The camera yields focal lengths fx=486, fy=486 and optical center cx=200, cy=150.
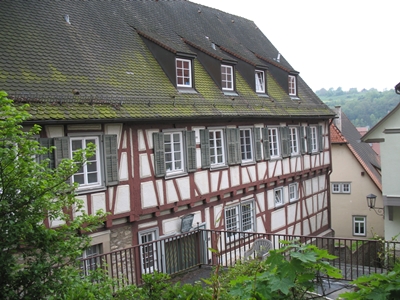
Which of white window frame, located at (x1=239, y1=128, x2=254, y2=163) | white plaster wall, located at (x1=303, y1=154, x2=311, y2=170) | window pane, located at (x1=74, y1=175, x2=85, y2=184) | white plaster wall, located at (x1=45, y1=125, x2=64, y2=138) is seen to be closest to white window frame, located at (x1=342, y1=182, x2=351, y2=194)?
white plaster wall, located at (x1=303, y1=154, x2=311, y2=170)

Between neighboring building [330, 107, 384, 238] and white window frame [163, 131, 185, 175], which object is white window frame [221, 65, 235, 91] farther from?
neighboring building [330, 107, 384, 238]

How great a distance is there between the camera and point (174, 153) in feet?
46.3

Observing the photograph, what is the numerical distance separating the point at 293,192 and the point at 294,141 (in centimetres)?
221

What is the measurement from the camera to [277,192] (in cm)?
1975

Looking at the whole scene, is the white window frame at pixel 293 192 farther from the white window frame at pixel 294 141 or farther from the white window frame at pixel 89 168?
the white window frame at pixel 89 168

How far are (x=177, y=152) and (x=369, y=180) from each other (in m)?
18.0

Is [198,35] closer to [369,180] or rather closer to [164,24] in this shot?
[164,24]

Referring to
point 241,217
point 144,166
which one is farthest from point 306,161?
point 144,166

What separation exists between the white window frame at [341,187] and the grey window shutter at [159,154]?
18844 millimetres

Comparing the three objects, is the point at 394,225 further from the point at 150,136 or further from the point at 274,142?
the point at 150,136

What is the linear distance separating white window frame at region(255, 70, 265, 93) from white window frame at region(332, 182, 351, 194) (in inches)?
482

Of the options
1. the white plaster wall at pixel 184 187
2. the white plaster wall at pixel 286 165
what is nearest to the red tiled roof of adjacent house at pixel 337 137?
the white plaster wall at pixel 286 165

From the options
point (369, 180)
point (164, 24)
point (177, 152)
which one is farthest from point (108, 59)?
point (369, 180)

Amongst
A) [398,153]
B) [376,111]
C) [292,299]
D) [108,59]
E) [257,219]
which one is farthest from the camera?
[376,111]
